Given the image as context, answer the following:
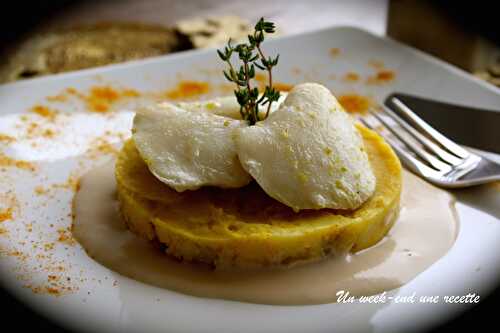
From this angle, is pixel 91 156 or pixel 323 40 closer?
pixel 91 156

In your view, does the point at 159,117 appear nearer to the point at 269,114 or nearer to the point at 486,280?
the point at 269,114

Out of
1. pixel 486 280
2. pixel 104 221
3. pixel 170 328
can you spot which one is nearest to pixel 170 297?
pixel 170 328

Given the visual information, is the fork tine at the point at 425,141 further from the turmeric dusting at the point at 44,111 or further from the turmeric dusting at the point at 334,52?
the turmeric dusting at the point at 44,111

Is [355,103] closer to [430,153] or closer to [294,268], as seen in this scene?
[430,153]

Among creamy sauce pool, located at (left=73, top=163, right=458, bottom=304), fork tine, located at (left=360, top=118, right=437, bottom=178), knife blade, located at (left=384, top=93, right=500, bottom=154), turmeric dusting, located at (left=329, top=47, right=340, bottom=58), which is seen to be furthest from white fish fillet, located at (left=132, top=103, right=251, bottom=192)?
turmeric dusting, located at (left=329, top=47, right=340, bottom=58)

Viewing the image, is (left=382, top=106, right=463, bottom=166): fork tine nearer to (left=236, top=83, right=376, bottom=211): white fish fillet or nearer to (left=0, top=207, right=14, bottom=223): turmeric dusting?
(left=236, top=83, right=376, bottom=211): white fish fillet

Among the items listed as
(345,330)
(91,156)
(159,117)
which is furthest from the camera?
(91,156)

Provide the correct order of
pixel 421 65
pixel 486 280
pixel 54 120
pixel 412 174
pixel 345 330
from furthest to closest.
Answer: pixel 421 65 < pixel 54 120 < pixel 412 174 < pixel 486 280 < pixel 345 330
